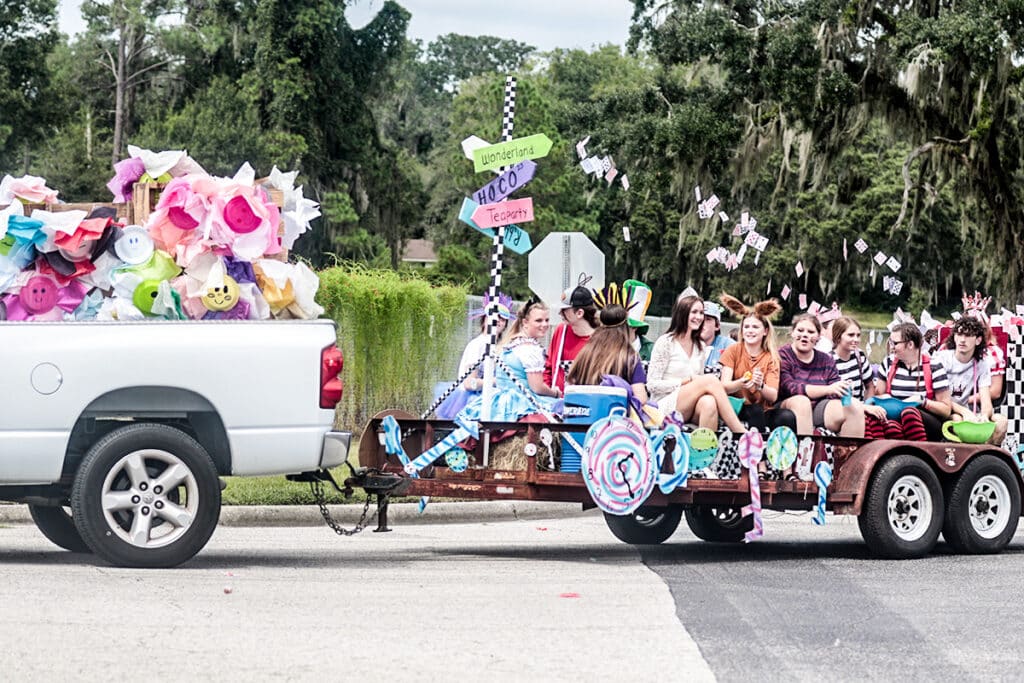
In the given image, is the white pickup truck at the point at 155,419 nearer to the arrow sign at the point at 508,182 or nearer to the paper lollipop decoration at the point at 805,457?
the arrow sign at the point at 508,182

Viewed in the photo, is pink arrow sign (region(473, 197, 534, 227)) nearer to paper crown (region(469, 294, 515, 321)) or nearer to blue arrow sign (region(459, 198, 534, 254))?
blue arrow sign (region(459, 198, 534, 254))

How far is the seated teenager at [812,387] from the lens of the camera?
36.9ft

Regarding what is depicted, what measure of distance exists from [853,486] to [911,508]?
1.96ft

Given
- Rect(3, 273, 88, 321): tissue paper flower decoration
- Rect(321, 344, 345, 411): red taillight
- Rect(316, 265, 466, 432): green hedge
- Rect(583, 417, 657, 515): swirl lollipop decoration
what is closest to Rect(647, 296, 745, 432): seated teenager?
Rect(583, 417, 657, 515): swirl lollipop decoration

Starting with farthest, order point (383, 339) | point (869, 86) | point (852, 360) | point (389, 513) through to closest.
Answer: point (869, 86), point (383, 339), point (389, 513), point (852, 360)

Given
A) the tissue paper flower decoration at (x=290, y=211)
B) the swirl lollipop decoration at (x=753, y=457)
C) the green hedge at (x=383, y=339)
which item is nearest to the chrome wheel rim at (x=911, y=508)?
the swirl lollipop decoration at (x=753, y=457)

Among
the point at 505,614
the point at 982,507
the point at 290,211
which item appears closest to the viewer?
the point at 505,614

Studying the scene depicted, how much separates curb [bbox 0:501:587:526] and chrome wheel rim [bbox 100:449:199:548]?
320cm

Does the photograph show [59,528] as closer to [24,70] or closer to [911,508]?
[911,508]

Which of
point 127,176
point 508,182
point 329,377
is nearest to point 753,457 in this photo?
point 508,182

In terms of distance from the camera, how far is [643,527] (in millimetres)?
12094

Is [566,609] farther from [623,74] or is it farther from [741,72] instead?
[623,74]

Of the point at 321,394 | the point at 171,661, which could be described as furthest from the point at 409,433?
the point at 171,661

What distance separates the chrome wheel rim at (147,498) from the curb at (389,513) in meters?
3.20
